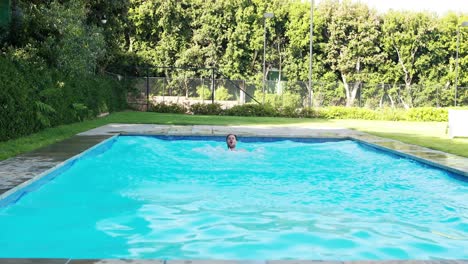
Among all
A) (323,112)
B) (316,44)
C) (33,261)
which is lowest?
(33,261)

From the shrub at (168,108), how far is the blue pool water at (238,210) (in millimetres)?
16235

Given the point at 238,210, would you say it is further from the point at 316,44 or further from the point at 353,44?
the point at 316,44

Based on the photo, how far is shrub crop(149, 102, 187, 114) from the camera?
2769cm

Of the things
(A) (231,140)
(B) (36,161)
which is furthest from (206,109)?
(B) (36,161)

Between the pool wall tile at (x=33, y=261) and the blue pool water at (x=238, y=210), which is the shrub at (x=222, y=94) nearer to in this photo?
the blue pool water at (x=238, y=210)

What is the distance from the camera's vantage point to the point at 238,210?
673 cm

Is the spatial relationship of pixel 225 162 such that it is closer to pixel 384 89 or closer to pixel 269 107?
pixel 269 107

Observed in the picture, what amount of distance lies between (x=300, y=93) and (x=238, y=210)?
1214 inches

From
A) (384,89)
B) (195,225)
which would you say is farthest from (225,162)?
(384,89)

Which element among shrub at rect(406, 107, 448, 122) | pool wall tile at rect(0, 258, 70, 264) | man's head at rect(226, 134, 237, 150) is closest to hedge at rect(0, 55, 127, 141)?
man's head at rect(226, 134, 237, 150)

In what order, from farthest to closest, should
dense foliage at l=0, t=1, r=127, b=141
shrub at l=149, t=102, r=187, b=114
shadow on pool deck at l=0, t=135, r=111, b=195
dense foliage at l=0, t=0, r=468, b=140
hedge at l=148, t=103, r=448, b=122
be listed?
dense foliage at l=0, t=0, r=468, b=140 < shrub at l=149, t=102, r=187, b=114 < hedge at l=148, t=103, r=448, b=122 < dense foliage at l=0, t=1, r=127, b=141 < shadow on pool deck at l=0, t=135, r=111, b=195

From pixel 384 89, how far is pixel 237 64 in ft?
38.6

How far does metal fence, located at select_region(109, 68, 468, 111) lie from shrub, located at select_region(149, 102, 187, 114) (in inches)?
72.9

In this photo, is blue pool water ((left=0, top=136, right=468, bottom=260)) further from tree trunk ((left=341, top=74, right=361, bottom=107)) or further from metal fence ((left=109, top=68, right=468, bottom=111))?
tree trunk ((left=341, top=74, right=361, bottom=107))
